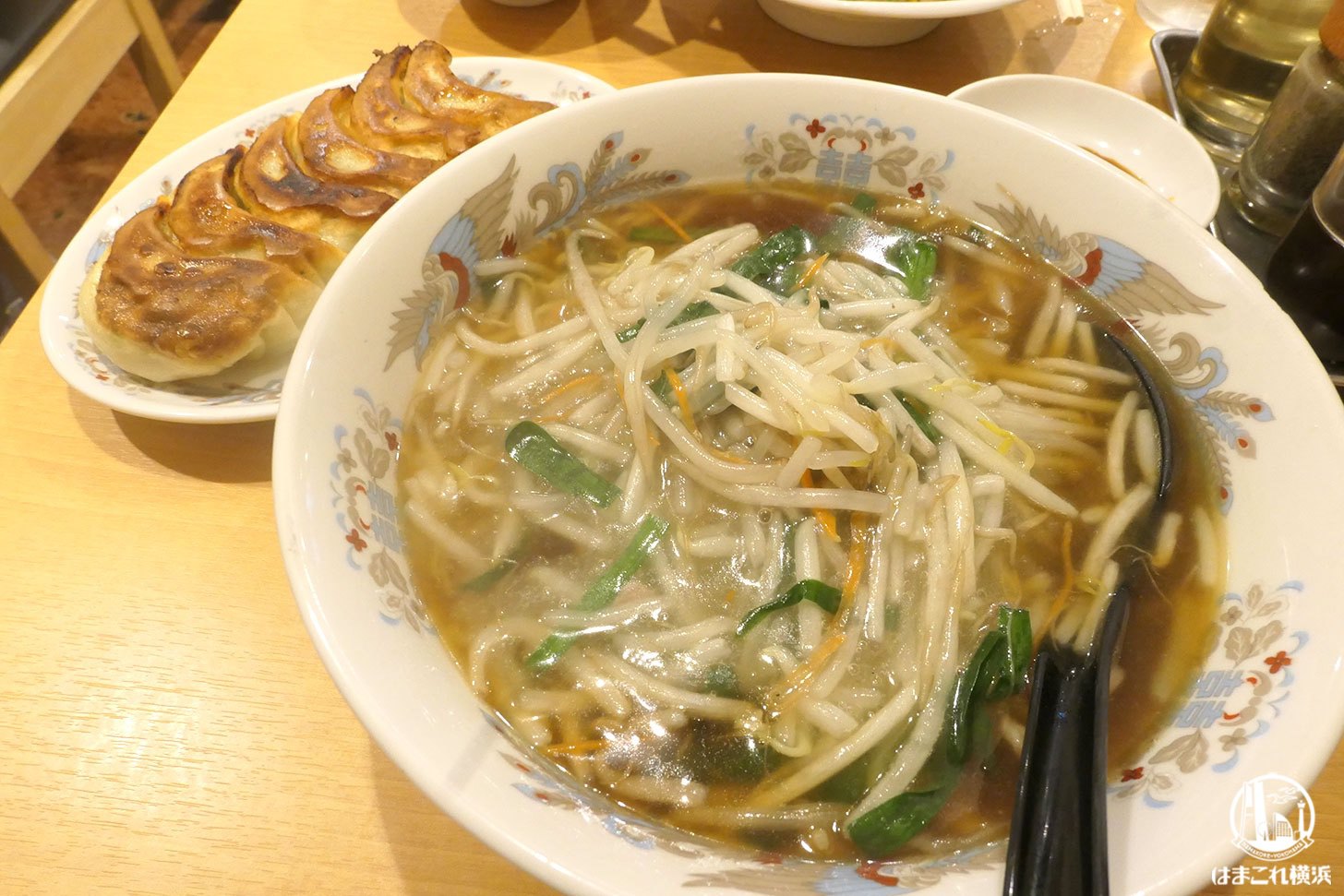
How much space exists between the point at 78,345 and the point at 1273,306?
1.99 m

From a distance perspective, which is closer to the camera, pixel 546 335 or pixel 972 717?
pixel 972 717

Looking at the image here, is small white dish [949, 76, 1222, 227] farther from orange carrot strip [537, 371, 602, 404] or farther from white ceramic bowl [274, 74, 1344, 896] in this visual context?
orange carrot strip [537, 371, 602, 404]

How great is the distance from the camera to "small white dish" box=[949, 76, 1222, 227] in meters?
1.81

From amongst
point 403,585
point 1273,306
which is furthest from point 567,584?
point 1273,306

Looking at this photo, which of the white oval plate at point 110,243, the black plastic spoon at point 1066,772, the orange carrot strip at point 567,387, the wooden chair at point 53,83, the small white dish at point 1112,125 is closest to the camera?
the black plastic spoon at point 1066,772

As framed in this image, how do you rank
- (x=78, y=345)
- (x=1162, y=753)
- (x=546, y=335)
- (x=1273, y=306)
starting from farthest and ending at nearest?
(x=78, y=345)
(x=546, y=335)
(x=1273, y=306)
(x=1162, y=753)

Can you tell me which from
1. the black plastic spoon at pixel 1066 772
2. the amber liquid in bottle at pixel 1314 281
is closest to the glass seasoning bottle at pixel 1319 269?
the amber liquid in bottle at pixel 1314 281

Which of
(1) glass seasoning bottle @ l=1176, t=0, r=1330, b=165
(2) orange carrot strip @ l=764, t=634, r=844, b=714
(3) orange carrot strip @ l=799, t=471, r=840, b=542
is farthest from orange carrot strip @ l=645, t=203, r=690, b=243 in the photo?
(1) glass seasoning bottle @ l=1176, t=0, r=1330, b=165

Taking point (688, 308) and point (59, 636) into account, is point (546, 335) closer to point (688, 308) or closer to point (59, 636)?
point (688, 308)

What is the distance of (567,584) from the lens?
3.85ft

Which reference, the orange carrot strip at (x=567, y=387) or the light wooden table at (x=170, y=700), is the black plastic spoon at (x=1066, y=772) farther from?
the orange carrot strip at (x=567, y=387)

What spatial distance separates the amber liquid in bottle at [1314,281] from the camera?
146 cm

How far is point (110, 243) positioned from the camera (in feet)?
5.59

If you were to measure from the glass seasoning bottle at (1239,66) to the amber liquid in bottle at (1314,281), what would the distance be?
56 centimetres
